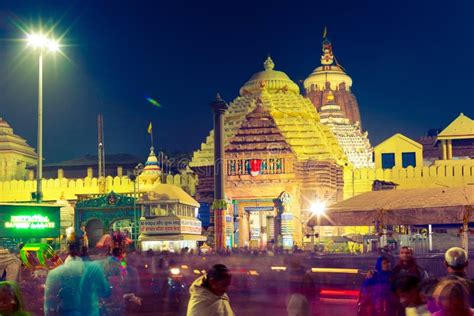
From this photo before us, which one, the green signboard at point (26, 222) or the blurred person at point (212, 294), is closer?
the blurred person at point (212, 294)

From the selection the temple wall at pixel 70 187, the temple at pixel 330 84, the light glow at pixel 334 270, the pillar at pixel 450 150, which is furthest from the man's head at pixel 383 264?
the temple at pixel 330 84

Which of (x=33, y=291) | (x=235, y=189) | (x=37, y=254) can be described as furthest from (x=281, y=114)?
(x=33, y=291)

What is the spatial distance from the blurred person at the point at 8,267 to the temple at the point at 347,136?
59.4 metres

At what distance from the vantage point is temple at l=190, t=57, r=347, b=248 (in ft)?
159

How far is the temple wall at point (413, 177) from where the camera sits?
5262 centimetres

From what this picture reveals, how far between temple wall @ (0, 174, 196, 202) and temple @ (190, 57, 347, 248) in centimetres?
307

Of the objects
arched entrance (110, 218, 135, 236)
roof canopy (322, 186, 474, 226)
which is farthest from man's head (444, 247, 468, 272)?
arched entrance (110, 218, 135, 236)

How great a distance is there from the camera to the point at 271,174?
49062 millimetres

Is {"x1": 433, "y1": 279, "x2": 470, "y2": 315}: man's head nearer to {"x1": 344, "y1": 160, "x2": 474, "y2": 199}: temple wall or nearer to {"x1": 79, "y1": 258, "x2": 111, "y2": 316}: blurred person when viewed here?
{"x1": 79, "y1": 258, "x2": 111, "y2": 316}: blurred person

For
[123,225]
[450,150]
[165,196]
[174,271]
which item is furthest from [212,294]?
[450,150]

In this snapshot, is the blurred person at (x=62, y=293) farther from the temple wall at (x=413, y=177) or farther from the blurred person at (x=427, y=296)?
the temple wall at (x=413, y=177)

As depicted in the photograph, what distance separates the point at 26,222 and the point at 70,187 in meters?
32.8

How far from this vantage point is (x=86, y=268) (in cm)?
827

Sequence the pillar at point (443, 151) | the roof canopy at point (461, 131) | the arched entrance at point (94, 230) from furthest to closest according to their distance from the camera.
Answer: the roof canopy at point (461, 131) → the pillar at point (443, 151) → the arched entrance at point (94, 230)
